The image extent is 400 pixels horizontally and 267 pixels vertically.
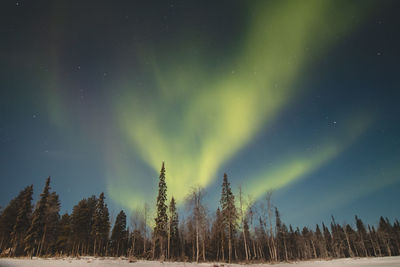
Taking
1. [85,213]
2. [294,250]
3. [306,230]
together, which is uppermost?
[85,213]

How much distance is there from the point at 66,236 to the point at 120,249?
1722 centimetres

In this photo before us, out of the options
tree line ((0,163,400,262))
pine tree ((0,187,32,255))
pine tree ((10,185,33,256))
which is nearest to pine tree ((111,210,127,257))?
tree line ((0,163,400,262))

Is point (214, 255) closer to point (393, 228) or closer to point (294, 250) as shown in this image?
point (294, 250)

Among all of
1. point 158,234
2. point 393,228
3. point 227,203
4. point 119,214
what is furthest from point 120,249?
point 393,228

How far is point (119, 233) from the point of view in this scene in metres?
52.7

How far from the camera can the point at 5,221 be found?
126 feet

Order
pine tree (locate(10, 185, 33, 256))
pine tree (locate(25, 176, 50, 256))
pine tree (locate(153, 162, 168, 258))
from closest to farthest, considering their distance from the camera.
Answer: pine tree (locate(25, 176, 50, 256)), pine tree (locate(10, 185, 33, 256)), pine tree (locate(153, 162, 168, 258))

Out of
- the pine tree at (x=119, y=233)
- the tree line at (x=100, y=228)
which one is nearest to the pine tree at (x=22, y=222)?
the tree line at (x=100, y=228)

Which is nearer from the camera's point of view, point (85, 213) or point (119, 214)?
point (85, 213)

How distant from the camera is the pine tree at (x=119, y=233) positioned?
2034 inches

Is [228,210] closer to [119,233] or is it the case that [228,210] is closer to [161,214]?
[161,214]

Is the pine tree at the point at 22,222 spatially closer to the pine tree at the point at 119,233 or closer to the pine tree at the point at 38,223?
the pine tree at the point at 38,223

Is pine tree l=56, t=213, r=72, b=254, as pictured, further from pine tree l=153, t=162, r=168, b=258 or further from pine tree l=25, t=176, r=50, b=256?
pine tree l=153, t=162, r=168, b=258

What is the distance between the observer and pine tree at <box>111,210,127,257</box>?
169 ft
